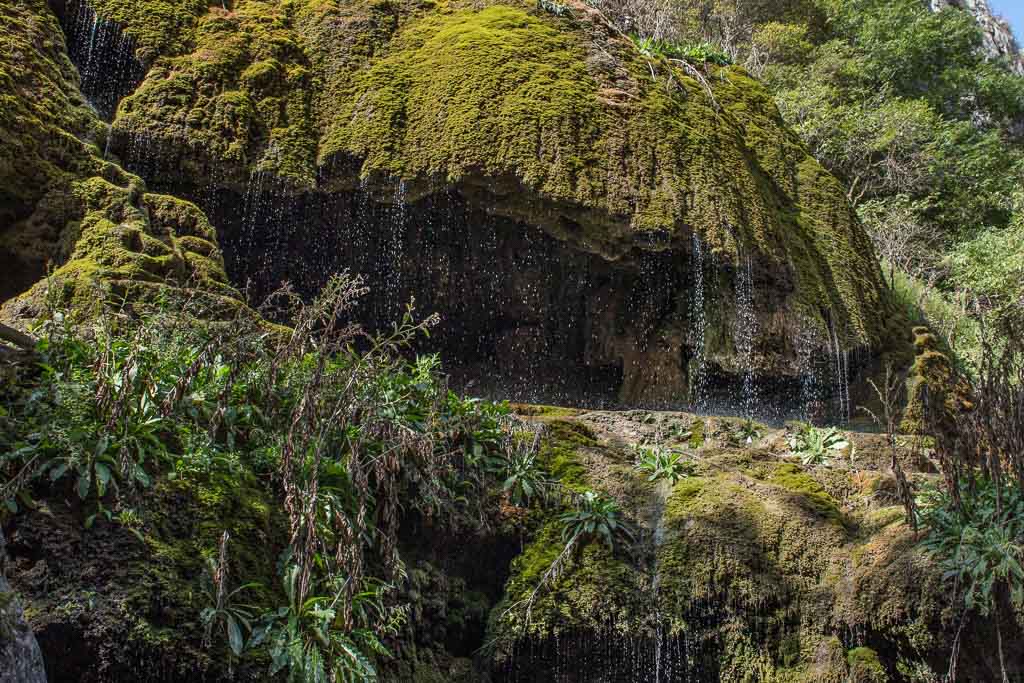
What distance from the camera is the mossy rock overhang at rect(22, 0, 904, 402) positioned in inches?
384

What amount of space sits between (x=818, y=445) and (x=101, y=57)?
28.7 feet

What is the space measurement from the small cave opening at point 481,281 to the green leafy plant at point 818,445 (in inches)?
101

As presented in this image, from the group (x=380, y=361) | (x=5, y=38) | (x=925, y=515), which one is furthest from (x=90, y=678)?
(x=5, y=38)

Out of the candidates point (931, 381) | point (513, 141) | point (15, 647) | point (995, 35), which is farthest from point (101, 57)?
point (995, 35)

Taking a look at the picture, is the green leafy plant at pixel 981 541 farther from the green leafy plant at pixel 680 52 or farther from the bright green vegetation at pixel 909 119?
the bright green vegetation at pixel 909 119

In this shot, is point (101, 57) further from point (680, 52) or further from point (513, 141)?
point (680, 52)

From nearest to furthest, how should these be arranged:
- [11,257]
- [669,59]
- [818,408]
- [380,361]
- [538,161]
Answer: [380,361] → [11,257] → [538,161] → [818,408] → [669,59]

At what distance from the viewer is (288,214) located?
1031 cm

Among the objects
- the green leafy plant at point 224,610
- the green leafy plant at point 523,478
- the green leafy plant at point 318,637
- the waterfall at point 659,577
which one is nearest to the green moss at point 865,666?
the waterfall at point 659,577

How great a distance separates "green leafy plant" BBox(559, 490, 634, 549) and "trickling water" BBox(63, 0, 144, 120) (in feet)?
22.2

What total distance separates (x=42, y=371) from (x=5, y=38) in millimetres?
4777

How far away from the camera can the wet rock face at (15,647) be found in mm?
3107

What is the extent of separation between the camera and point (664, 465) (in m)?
7.43

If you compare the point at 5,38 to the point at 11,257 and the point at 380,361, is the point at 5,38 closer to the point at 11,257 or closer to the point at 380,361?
the point at 11,257
